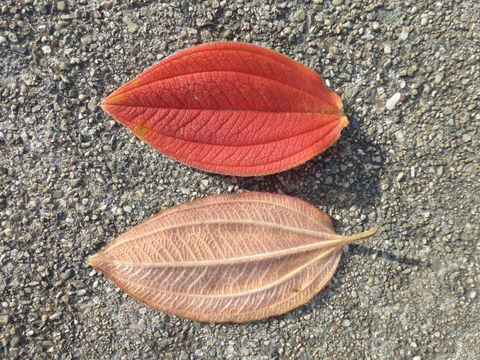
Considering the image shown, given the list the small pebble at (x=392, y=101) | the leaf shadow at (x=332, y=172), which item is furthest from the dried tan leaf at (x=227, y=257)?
the small pebble at (x=392, y=101)

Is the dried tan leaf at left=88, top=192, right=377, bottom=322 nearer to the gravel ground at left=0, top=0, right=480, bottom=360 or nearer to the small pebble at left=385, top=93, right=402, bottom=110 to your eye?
the gravel ground at left=0, top=0, right=480, bottom=360

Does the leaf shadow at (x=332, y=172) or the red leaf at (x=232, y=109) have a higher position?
the red leaf at (x=232, y=109)

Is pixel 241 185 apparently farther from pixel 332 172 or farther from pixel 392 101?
pixel 392 101

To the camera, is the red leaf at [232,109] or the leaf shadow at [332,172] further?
the leaf shadow at [332,172]

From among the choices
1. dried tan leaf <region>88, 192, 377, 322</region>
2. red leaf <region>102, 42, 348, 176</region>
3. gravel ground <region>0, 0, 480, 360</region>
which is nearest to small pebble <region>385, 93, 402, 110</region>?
gravel ground <region>0, 0, 480, 360</region>

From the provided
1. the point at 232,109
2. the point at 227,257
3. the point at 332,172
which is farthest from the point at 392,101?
the point at 227,257

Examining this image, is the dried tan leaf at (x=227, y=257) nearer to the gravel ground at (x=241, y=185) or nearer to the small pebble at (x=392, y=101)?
the gravel ground at (x=241, y=185)
